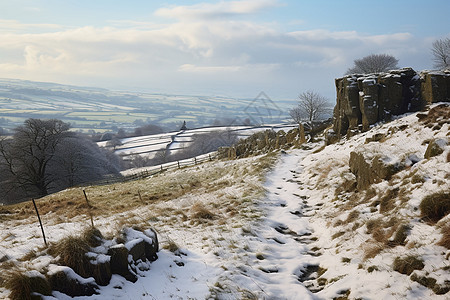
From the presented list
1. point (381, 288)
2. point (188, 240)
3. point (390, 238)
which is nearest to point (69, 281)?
point (188, 240)

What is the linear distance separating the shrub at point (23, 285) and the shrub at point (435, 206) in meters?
8.52

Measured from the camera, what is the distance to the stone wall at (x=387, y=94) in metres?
19.3

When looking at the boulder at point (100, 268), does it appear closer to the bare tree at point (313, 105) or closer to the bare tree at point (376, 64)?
the bare tree at point (313, 105)

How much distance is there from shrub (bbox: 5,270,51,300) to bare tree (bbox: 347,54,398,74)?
229 feet

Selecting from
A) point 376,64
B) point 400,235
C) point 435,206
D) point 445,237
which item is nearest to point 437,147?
point 435,206

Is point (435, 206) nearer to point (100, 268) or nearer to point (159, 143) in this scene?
point (100, 268)

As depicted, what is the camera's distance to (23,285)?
4.66 metres

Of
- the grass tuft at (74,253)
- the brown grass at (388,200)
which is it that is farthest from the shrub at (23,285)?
the brown grass at (388,200)

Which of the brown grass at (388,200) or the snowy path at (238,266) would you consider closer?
the snowy path at (238,266)

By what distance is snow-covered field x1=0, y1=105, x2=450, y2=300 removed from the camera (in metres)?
5.73

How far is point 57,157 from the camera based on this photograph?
3881cm

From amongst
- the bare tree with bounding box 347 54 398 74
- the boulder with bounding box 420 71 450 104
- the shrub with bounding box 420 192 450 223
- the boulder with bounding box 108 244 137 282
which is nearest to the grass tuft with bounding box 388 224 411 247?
the shrub with bounding box 420 192 450 223

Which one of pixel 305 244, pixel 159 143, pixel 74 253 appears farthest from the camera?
pixel 159 143

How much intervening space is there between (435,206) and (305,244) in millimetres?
3798
